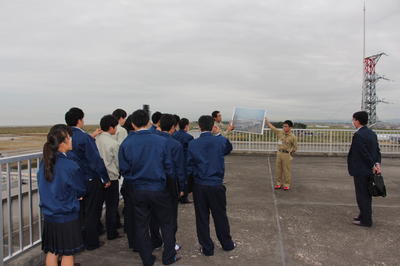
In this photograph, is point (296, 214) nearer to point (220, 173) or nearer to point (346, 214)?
point (346, 214)

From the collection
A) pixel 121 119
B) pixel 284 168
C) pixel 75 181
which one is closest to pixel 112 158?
pixel 121 119

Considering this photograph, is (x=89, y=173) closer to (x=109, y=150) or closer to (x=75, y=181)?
(x=109, y=150)

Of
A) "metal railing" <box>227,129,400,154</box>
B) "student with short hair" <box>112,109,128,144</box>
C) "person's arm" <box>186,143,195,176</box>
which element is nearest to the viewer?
"person's arm" <box>186,143,195,176</box>

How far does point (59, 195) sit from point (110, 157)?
147 centimetres

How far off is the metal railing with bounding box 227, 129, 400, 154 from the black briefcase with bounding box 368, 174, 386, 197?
827 centimetres

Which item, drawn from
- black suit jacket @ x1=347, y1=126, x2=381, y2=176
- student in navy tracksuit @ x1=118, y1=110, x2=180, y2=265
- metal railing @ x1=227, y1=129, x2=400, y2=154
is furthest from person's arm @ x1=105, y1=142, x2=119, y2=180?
metal railing @ x1=227, y1=129, x2=400, y2=154

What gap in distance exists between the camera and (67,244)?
9.01 feet

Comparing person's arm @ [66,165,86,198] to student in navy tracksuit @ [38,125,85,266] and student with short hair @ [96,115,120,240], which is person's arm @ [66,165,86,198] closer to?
student in navy tracksuit @ [38,125,85,266]

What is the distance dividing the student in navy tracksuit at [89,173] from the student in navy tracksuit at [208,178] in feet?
3.80

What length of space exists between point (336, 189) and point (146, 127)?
5.60 metres

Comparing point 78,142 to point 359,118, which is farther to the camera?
point 359,118

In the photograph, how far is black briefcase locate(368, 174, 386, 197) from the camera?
174 inches

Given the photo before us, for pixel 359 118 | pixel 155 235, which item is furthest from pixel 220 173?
pixel 359 118

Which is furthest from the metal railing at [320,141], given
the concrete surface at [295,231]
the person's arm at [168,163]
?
the person's arm at [168,163]
